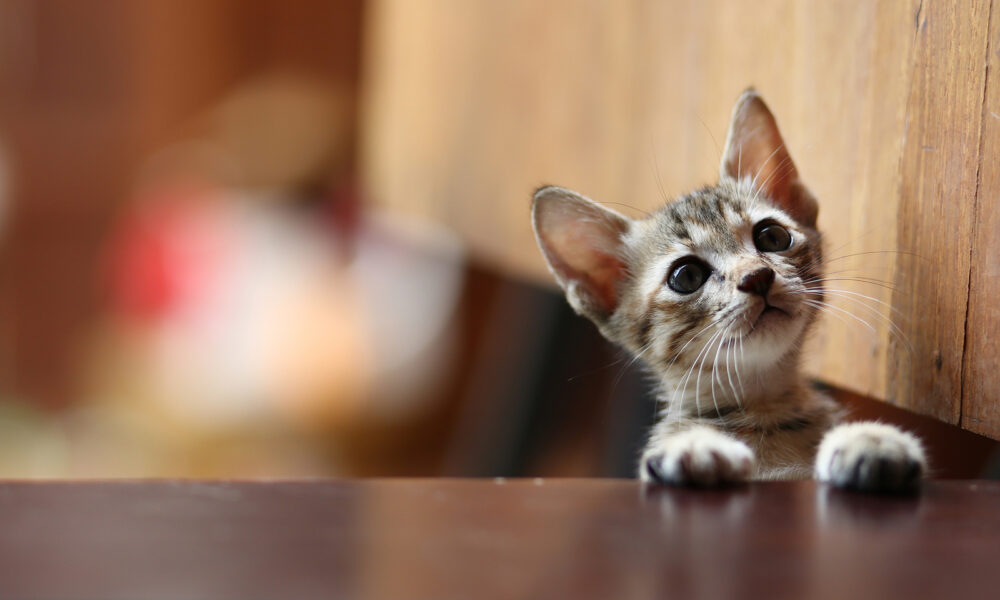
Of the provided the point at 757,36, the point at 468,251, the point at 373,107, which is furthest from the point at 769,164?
the point at 373,107

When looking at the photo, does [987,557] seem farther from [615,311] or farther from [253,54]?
[253,54]

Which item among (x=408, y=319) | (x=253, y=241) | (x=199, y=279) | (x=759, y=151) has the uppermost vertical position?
(x=759, y=151)

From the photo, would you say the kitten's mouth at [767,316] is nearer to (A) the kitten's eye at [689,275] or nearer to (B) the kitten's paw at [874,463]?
(A) the kitten's eye at [689,275]

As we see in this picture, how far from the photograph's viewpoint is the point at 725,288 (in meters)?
1.20

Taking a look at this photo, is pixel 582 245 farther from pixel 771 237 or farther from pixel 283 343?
pixel 283 343

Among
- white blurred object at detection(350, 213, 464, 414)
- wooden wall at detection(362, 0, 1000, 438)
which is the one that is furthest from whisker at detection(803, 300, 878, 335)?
white blurred object at detection(350, 213, 464, 414)

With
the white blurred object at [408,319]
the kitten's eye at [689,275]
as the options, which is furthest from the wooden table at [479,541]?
the white blurred object at [408,319]

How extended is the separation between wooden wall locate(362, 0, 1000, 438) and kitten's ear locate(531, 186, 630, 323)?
1.04 ft

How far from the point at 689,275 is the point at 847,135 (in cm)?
31

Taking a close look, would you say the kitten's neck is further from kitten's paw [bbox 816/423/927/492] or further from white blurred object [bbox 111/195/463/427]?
white blurred object [bbox 111/195/463/427]

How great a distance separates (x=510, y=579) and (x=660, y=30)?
1.50 meters

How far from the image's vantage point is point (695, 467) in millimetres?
896

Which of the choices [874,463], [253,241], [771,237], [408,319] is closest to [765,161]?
[771,237]

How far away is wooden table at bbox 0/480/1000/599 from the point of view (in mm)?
579
